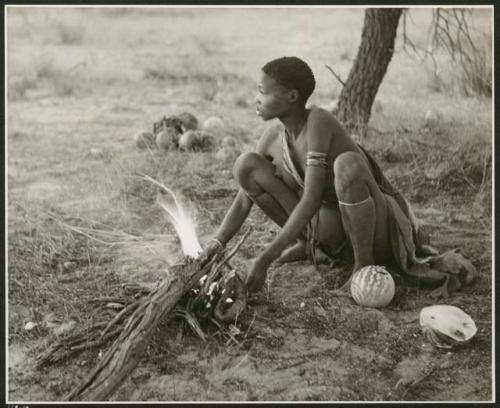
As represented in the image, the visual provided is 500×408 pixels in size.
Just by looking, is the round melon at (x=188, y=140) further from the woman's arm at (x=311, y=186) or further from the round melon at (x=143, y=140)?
the woman's arm at (x=311, y=186)

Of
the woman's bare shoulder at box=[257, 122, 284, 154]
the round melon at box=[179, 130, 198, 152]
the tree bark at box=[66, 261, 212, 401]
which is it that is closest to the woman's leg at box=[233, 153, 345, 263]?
the woman's bare shoulder at box=[257, 122, 284, 154]

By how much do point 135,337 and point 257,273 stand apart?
30.4 inches

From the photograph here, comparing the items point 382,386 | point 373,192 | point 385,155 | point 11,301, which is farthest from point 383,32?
point 11,301

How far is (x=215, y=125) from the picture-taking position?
18.7ft

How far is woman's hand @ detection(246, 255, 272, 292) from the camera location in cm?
339

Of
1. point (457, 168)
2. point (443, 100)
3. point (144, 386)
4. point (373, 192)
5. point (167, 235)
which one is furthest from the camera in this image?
point (443, 100)

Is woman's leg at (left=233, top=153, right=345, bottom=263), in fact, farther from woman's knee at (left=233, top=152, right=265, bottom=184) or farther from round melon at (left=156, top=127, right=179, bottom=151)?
round melon at (left=156, top=127, right=179, bottom=151)

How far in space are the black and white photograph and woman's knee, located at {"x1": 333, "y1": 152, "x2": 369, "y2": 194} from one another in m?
0.01

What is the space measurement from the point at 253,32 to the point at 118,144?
1470 mm

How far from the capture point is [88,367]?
3076mm

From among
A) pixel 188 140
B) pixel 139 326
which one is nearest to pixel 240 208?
pixel 139 326

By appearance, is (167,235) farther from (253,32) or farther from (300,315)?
(253,32)

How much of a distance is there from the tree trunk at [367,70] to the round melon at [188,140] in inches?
49.5

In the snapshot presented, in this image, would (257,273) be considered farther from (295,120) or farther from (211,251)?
(295,120)
